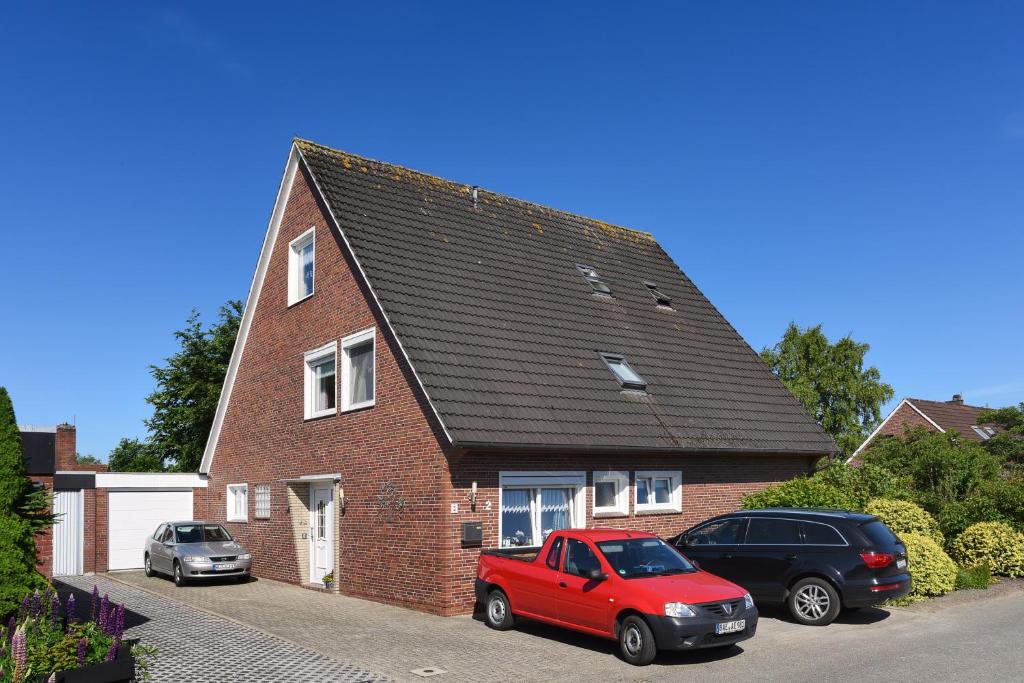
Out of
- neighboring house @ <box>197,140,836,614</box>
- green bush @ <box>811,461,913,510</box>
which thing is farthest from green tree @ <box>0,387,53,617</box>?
green bush @ <box>811,461,913,510</box>

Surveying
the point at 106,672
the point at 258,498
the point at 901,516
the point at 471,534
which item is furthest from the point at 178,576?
the point at 901,516

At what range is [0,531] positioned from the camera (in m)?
9.12

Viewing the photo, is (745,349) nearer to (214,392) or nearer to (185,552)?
(185,552)

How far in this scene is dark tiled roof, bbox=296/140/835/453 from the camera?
1541cm

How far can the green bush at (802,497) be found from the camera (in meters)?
Answer: 17.9

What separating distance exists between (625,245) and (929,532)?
10.8 m

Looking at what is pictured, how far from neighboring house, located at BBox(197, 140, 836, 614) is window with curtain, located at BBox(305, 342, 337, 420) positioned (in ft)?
0.16

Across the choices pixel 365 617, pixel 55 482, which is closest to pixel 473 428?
pixel 365 617

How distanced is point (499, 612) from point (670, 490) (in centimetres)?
612

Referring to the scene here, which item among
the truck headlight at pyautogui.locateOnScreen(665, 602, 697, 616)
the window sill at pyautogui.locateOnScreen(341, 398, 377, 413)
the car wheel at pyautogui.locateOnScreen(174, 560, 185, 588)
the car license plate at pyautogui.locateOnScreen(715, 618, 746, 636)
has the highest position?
the window sill at pyautogui.locateOnScreen(341, 398, 377, 413)

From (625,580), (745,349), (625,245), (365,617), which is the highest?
(625,245)

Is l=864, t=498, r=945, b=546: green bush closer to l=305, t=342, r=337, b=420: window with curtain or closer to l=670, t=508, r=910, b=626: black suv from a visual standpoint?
l=670, t=508, r=910, b=626: black suv

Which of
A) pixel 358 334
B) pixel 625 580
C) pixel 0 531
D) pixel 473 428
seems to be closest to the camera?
pixel 0 531

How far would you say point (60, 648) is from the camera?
7746 mm
